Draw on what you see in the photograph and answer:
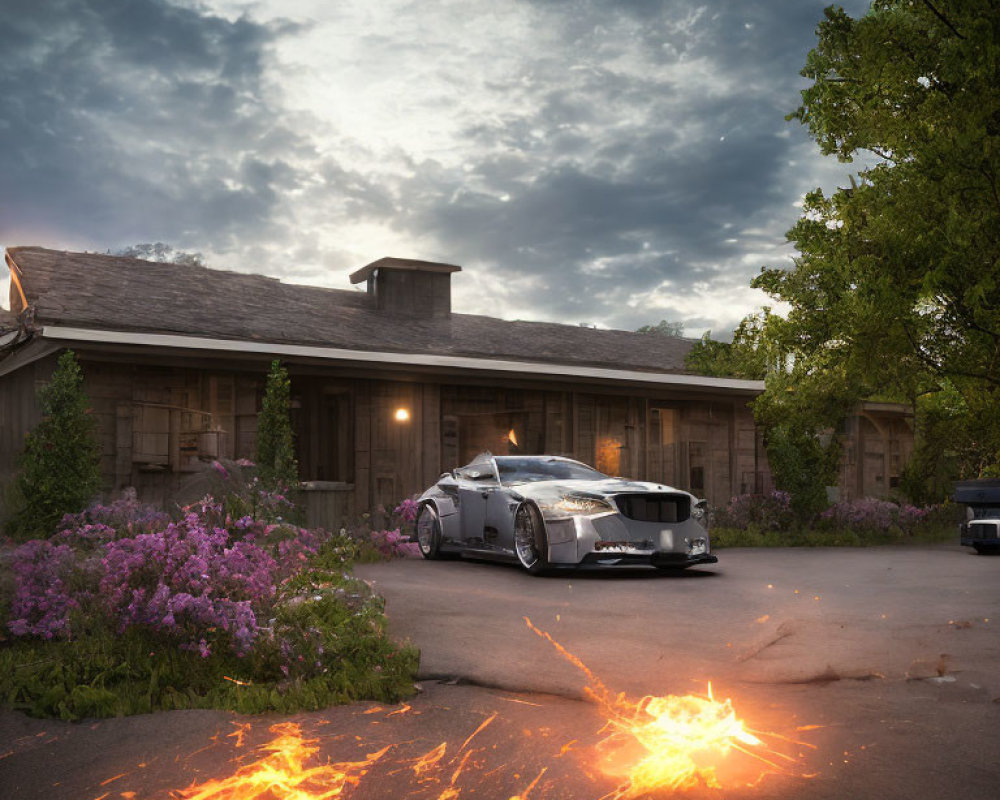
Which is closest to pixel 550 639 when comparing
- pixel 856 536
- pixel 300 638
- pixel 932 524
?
pixel 300 638

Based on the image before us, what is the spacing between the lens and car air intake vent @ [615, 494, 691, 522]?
10.9 meters

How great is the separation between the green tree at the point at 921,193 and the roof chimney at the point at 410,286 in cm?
1057

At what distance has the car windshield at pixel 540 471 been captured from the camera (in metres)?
12.3

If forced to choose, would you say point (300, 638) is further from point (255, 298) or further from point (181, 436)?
point (255, 298)

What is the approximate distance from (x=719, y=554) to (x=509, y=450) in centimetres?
591

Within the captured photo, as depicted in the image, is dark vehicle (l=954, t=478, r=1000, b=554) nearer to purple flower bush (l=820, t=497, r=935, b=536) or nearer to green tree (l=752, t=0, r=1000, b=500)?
purple flower bush (l=820, t=497, r=935, b=536)

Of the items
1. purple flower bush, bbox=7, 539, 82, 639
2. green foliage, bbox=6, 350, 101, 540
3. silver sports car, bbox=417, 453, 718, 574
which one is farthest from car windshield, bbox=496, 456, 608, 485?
purple flower bush, bbox=7, 539, 82, 639

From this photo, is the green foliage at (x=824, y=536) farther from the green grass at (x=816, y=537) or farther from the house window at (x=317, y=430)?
the house window at (x=317, y=430)

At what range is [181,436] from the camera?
15.5m

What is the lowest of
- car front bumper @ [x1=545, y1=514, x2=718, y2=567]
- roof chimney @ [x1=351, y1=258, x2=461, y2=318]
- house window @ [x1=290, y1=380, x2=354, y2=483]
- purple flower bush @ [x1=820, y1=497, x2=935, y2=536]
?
purple flower bush @ [x1=820, y1=497, x2=935, y2=536]

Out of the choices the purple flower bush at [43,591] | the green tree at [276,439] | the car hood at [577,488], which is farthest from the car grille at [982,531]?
the purple flower bush at [43,591]

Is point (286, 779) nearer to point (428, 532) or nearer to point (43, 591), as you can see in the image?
point (43, 591)

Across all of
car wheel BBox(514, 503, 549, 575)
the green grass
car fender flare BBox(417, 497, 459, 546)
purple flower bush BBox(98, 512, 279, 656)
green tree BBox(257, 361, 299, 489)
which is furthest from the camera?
the green grass

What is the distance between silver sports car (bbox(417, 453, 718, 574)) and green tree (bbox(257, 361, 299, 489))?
9.43 ft
